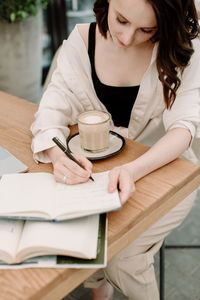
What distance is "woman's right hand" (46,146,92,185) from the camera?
0.79 meters

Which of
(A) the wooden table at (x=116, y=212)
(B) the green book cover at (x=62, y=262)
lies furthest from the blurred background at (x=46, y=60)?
(B) the green book cover at (x=62, y=262)

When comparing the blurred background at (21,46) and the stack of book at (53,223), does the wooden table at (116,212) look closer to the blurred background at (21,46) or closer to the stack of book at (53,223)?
the stack of book at (53,223)

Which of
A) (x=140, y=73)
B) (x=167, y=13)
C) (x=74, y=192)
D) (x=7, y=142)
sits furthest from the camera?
(x=140, y=73)

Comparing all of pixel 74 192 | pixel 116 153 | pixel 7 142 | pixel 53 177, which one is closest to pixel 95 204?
pixel 74 192

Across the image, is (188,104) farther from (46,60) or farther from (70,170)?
(46,60)

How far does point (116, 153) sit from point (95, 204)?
0.28 metres

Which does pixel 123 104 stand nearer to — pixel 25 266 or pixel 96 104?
pixel 96 104

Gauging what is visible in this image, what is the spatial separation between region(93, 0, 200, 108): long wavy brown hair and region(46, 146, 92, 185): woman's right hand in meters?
0.42

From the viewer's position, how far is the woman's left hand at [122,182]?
29.4 inches

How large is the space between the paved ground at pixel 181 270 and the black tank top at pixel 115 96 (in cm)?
77

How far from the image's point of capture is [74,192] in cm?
75

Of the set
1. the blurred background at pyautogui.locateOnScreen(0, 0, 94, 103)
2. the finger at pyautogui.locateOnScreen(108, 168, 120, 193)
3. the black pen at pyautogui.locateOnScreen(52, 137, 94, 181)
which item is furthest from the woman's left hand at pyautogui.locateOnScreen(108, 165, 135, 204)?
the blurred background at pyautogui.locateOnScreen(0, 0, 94, 103)

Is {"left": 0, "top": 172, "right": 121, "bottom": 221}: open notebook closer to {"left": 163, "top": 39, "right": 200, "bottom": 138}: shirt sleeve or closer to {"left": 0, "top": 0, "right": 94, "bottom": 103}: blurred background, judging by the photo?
{"left": 163, "top": 39, "right": 200, "bottom": 138}: shirt sleeve

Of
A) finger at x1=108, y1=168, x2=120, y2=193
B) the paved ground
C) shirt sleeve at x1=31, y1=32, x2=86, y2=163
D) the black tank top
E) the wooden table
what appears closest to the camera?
the wooden table
